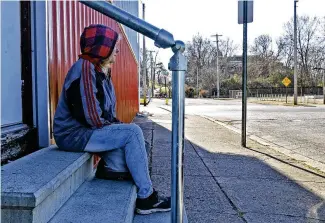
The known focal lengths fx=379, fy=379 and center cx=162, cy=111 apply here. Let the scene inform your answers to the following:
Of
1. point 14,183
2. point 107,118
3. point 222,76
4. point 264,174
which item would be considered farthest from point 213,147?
point 222,76

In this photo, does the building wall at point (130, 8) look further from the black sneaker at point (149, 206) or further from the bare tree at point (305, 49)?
the bare tree at point (305, 49)

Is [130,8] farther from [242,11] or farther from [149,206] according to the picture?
[149,206]

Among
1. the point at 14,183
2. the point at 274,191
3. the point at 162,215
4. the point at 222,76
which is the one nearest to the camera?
the point at 14,183

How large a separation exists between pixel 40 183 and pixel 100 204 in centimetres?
44

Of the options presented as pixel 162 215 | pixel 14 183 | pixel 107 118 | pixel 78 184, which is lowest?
pixel 162 215

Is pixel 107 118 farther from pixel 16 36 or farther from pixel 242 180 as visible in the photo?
pixel 242 180

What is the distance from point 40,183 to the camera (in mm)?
1717

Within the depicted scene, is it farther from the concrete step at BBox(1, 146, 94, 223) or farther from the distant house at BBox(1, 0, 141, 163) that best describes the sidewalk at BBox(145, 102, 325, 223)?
the distant house at BBox(1, 0, 141, 163)

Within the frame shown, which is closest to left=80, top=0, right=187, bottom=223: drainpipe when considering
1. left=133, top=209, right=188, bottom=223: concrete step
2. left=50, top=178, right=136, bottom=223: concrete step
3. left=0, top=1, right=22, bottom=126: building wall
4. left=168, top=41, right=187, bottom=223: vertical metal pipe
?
left=168, top=41, right=187, bottom=223: vertical metal pipe

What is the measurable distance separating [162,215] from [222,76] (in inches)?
2915

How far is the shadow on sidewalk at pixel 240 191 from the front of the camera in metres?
3.34

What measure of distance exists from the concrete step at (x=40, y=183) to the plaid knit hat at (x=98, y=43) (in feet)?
2.22

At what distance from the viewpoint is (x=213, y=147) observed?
7324 mm

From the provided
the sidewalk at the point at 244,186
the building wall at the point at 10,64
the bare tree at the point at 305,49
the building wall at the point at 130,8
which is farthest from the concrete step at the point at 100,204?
the bare tree at the point at 305,49
